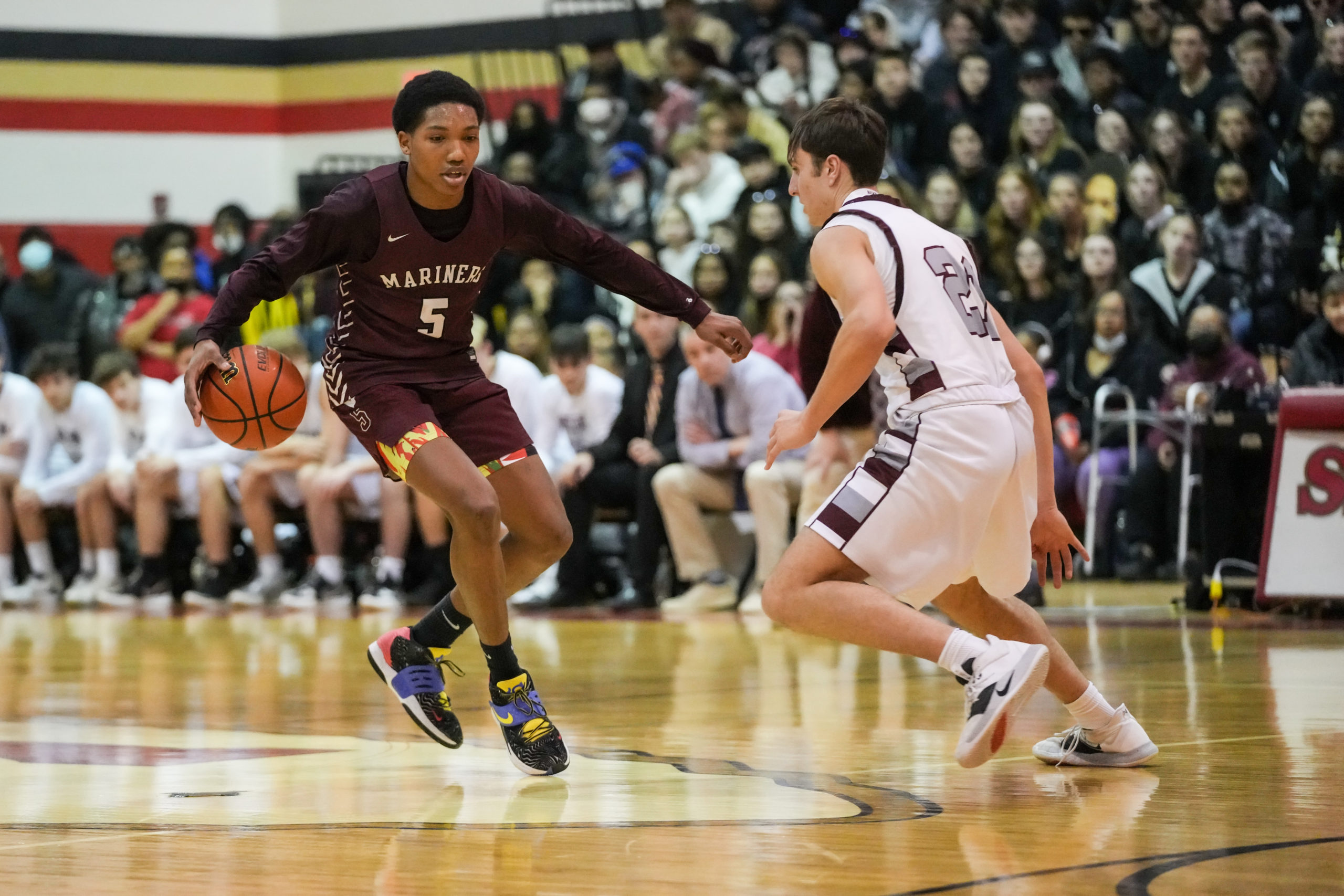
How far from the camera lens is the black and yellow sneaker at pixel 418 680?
4660mm

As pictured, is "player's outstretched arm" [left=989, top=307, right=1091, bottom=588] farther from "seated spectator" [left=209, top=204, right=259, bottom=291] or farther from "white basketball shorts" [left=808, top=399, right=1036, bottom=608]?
"seated spectator" [left=209, top=204, right=259, bottom=291]

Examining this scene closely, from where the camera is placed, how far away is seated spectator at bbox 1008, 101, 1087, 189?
11.0 m

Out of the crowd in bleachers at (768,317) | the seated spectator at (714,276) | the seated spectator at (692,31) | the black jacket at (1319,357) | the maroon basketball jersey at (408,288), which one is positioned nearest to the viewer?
the maroon basketball jersey at (408,288)

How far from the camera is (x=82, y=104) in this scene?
18094mm

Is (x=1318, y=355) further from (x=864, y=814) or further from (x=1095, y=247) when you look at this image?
(x=864, y=814)

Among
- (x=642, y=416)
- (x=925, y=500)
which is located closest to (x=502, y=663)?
(x=925, y=500)

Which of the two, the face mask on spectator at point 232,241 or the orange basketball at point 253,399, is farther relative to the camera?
the face mask on spectator at point 232,241

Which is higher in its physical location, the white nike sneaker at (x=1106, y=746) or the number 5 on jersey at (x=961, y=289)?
the number 5 on jersey at (x=961, y=289)

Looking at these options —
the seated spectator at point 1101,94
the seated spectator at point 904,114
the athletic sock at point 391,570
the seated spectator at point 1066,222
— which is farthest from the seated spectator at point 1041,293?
the athletic sock at point 391,570

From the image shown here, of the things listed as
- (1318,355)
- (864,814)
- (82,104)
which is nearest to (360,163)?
(82,104)

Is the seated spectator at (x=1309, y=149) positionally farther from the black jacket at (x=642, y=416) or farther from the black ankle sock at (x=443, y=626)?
the black ankle sock at (x=443, y=626)

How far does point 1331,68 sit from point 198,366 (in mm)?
7904

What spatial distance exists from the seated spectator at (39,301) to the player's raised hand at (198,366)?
924 centimetres

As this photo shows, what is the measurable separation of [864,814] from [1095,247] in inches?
281
